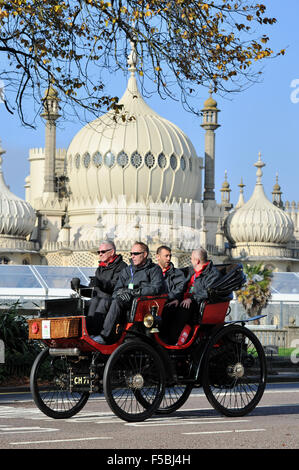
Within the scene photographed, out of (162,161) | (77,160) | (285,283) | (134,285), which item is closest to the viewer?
(134,285)

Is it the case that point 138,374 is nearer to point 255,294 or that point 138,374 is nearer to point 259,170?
point 255,294

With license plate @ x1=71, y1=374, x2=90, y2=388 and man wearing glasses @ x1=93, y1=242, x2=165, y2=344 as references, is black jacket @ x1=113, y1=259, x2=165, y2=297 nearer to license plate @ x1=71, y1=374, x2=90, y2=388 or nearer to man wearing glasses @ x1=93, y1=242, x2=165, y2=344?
man wearing glasses @ x1=93, y1=242, x2=165, y2=344

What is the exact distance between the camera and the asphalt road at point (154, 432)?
8.02 meters

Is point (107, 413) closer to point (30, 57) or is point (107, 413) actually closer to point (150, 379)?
point (150, 379)

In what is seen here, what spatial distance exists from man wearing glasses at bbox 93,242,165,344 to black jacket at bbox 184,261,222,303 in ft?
1.61

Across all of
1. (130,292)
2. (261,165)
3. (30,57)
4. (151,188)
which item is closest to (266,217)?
(261,165)

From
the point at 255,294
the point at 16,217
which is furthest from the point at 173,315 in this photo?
the point at 16,217

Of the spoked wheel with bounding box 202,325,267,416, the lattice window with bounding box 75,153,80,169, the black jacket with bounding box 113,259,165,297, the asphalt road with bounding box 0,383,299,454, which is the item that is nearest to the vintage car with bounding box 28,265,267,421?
the spoked wheel with bounding box 202,325,267,416

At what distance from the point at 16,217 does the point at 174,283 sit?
63.4m

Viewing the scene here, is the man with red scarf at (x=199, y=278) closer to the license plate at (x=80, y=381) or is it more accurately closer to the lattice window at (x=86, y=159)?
the license plate at (x=80, y=381)

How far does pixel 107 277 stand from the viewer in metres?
10.9

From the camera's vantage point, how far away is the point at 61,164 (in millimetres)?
80312

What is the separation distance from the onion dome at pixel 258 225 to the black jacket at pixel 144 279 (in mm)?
68542
